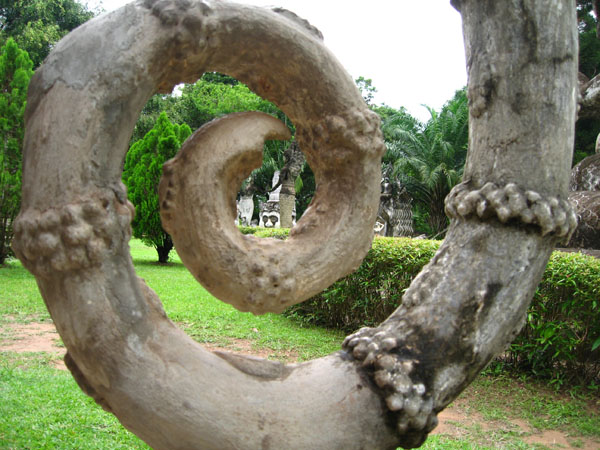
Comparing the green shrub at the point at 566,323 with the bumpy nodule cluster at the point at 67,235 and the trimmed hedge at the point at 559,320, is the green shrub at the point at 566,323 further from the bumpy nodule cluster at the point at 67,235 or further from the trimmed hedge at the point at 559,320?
the bumpy nodule cluster at the point at 67,235

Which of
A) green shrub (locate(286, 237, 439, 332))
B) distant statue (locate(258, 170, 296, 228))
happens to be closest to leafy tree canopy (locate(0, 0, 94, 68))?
distant statue (locate(258, 170, 296, 228))

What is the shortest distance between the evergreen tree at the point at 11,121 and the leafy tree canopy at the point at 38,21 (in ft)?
36.9

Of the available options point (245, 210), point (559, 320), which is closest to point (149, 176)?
point (245, 210)

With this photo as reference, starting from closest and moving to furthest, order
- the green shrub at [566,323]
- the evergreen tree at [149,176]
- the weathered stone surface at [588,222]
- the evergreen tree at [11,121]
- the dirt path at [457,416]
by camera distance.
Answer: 1. the dirt path at [457,416]
2. the green shrub at [566,323]
3. the weathered stone surface at [588,222]
4. the evergreen tree at [11,121]
5. the evergreen tree at [149,176]

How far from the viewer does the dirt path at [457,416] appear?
375 cm

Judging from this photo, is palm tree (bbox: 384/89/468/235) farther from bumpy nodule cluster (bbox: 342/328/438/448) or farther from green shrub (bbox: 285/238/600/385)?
bumpy nodule cluster (bbox: 342/328/438/448)

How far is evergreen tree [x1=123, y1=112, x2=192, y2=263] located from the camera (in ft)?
40.5

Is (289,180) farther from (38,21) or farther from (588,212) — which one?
(38,21)

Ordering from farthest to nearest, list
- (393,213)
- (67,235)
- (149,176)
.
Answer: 1. (393,213)
2. (149,176)
3. (67,235)

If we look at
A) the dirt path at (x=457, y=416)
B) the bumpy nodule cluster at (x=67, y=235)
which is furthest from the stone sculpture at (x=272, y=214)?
the bumpy nodule cluster at (x=67, y=235)

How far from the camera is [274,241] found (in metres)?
1.05

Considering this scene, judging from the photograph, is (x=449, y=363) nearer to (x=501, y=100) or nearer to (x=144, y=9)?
(x=501, y=100)

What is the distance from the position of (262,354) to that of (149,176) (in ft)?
26.7

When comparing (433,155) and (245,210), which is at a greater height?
(433,155)
